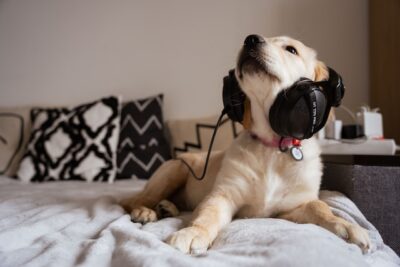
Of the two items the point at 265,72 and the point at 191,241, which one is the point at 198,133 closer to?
the point at 265,72

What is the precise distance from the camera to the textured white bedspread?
0.56 meters

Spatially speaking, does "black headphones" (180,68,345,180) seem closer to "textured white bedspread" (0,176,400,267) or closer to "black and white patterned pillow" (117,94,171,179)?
"textured white bedspread" (0,176,400,267)

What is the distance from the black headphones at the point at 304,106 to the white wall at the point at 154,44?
4.24ft

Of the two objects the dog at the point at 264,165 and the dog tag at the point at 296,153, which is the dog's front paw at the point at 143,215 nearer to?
the dog at the point at 264,165

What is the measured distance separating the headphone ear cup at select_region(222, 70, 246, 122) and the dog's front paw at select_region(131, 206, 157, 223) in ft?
1.32

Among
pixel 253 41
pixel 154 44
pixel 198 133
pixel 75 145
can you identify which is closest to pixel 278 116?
pixel 253 41

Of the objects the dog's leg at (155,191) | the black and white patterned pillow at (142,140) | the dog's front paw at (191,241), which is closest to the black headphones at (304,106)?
the dog's front paw at (191,241)

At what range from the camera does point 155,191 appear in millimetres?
1229

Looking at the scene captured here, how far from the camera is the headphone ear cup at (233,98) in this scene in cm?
103

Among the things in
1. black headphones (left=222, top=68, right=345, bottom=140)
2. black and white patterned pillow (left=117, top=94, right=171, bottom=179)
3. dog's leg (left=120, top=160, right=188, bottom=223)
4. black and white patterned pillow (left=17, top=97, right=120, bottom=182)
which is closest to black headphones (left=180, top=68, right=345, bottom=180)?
black headphones (left=222, top=68, right=345, bottom=140)

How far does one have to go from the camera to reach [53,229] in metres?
0.89

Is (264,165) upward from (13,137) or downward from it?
upward

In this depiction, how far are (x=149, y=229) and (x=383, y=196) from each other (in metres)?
0.70

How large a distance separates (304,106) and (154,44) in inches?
70.1
